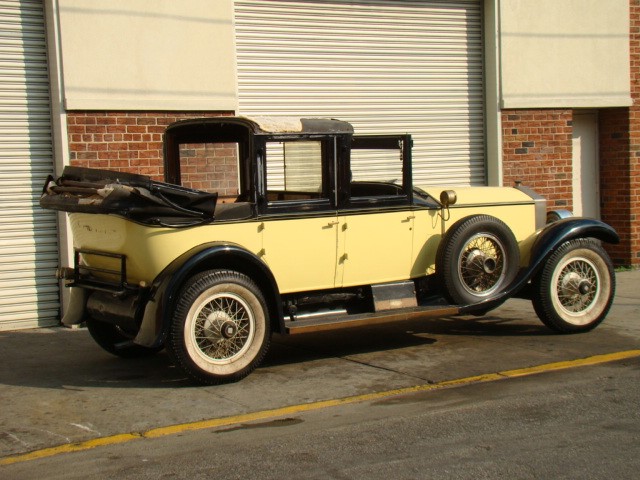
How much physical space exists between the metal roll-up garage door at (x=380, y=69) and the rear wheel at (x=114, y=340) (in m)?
3.83

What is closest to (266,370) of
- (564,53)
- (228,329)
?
(228,329)

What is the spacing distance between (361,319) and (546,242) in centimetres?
201

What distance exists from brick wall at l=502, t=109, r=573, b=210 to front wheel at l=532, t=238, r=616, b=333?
412 centimetres

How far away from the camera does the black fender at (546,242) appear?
325 inches

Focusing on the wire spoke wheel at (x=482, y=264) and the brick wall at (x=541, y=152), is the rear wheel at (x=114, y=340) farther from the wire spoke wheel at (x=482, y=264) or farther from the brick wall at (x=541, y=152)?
the brick wall at (x=541, y=152)

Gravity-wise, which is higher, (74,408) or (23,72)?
(23,72)

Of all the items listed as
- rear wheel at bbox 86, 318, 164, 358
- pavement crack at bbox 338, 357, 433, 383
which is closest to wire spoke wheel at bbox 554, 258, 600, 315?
pavement crack at bbox 338, 357, 433, 383

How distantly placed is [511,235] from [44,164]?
5082mm

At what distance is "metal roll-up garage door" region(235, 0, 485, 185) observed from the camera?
11352 millimetres

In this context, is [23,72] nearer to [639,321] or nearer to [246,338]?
[246,338]

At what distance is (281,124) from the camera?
25.0ft

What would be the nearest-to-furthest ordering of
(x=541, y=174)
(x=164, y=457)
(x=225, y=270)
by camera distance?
(x=164, y=457)
(x=225, y=270)
(x=541, y=174)

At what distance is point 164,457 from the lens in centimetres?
550

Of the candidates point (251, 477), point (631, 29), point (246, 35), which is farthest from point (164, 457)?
point (631, 29)
